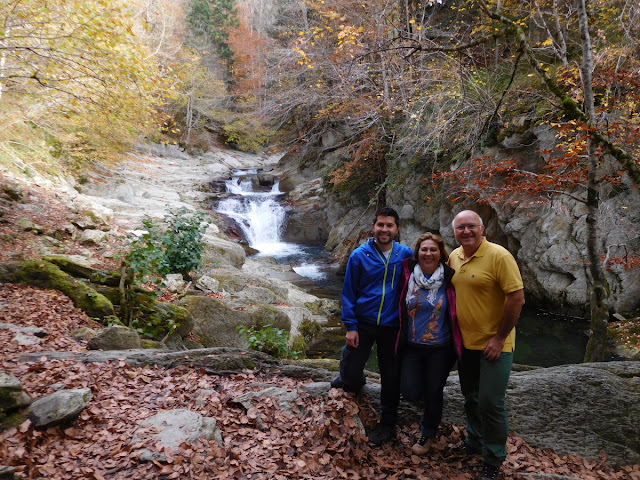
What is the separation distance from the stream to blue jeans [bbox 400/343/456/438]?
505 cm

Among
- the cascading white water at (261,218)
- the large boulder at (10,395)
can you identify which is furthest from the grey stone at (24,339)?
the cascading white water at (261,218)

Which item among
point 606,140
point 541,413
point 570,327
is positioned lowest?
point 570,327

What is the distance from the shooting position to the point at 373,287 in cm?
305

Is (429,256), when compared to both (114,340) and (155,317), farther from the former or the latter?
(155,317)

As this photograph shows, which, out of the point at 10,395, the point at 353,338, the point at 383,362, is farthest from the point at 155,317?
the point at 383,362

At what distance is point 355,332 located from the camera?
300 centimetres

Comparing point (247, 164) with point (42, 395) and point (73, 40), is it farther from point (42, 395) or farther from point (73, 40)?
point (42, 395)

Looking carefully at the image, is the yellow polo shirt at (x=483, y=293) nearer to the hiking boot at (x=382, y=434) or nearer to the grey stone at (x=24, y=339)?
the hiking boot at (x=382, y=434)

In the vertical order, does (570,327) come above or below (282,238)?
below

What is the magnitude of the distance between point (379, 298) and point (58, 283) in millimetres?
5240

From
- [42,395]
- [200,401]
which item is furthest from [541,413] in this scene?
[42,395]

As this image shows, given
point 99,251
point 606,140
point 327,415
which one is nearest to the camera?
point 327,415

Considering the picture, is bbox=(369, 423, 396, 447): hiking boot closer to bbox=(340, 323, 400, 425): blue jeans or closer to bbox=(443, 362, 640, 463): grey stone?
bbox=(340, 323, 400, 425): blue jeans

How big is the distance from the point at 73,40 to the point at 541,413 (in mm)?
8310
